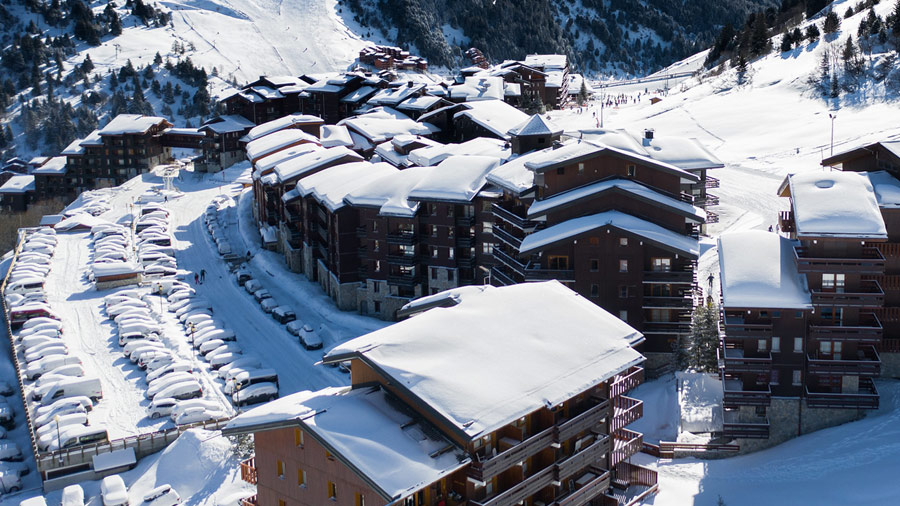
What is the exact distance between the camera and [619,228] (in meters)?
47.0

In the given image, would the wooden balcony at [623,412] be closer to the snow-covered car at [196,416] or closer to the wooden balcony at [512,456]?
the wooden balcony at [512,456]

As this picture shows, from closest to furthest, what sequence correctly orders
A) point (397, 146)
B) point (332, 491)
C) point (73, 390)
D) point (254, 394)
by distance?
point (332, 491), point (254, 394), point (73, 390), point (397, 146)

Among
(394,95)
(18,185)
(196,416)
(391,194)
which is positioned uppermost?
(394,95)

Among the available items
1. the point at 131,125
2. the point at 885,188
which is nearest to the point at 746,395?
the point at 885,188

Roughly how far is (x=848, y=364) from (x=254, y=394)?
3246cm

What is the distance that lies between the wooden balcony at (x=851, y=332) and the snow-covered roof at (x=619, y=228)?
8.03 meters

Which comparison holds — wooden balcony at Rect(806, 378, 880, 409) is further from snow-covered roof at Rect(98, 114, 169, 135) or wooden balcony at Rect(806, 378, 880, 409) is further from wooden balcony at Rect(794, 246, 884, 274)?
snow-covered roof at Rect(98, 114, 169, 135)

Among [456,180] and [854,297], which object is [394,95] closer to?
[456,180]

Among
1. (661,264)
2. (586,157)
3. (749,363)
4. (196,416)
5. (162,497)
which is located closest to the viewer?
(749,363)

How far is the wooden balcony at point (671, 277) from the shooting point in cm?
4706

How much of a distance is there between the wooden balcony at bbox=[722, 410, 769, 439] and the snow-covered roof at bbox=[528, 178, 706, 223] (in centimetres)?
1164

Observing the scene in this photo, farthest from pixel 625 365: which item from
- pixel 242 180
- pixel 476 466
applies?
pixel 242 180

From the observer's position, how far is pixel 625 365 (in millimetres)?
Answer: 32312

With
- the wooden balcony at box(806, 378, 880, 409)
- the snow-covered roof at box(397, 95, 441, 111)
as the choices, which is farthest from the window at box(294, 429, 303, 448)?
the snow-covered roof at box(397, 95, 441, 111)
